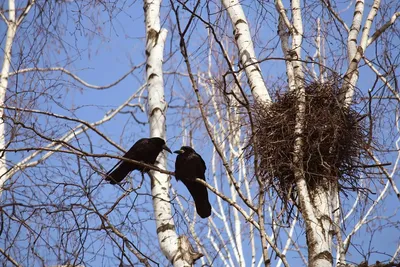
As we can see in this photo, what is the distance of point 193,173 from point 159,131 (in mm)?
714

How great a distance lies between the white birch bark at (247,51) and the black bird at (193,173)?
0.90 m

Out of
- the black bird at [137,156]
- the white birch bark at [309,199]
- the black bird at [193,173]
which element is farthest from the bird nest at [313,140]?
the black bird at [137,156]

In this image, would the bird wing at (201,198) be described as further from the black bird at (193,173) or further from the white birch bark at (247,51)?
the white birch bark at (247,51)

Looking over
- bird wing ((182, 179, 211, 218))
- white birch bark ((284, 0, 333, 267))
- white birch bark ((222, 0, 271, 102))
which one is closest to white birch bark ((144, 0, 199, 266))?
bird wing ((182, 179, 211, 218))

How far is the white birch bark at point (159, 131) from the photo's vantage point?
451cm

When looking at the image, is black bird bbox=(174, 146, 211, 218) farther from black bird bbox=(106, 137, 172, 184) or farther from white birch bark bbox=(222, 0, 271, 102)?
white birch bark bbox=(222, 0, 271, 102)

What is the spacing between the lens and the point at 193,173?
19.2ft

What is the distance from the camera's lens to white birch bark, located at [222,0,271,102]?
213 inches

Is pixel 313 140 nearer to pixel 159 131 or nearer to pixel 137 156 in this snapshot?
pixel 159 131

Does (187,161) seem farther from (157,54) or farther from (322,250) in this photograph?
(322,250)

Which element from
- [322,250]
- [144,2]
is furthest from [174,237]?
[144,2]

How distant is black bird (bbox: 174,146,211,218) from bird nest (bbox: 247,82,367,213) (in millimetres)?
621

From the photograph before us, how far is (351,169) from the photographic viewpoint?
5215mm

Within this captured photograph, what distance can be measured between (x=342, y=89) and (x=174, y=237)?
184 centimetres
